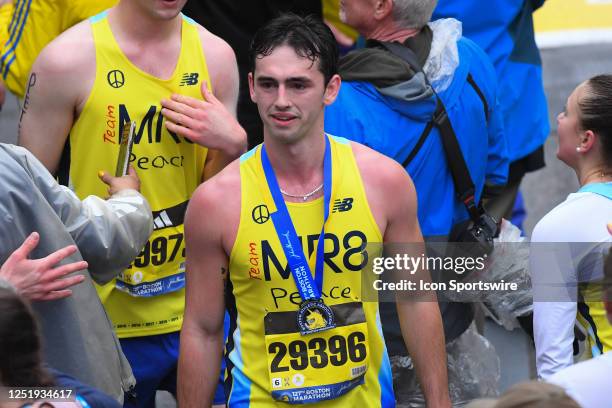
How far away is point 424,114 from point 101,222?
1439 millimetres

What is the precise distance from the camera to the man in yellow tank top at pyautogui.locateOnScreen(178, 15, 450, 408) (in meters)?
3.93

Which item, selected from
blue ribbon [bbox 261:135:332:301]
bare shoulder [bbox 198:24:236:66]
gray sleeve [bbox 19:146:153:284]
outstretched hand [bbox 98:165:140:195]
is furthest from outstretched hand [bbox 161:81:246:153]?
blue ribbon [bbox 261:135:332:301]

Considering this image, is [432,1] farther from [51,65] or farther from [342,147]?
[51,65]

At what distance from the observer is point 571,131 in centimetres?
425

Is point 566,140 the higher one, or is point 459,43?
point 459,43

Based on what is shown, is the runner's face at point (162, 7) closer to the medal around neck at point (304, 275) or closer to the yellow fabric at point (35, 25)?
the yellow fabric at point (35, 25)

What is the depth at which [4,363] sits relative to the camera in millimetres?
2902

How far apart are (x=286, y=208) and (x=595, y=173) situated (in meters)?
1.14

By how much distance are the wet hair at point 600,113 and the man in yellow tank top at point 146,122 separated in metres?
1.34

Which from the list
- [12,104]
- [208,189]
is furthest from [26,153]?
[12,104]

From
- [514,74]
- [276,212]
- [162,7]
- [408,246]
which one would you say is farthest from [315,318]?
[514,74]

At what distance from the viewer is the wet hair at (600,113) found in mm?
4164

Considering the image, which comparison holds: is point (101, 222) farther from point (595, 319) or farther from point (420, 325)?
point (595, 319)

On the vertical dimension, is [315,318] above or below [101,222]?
below
